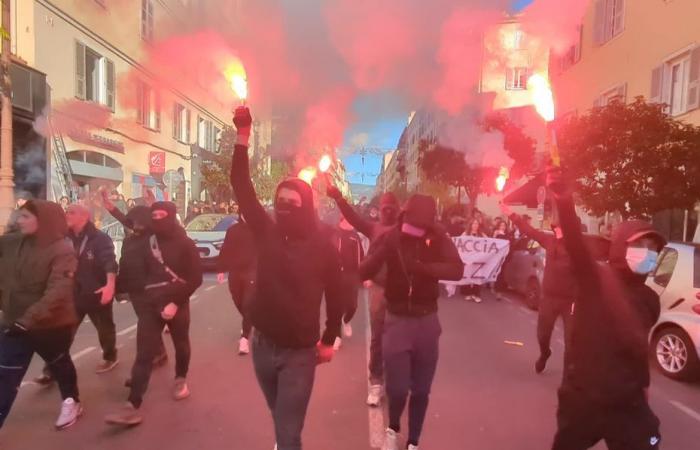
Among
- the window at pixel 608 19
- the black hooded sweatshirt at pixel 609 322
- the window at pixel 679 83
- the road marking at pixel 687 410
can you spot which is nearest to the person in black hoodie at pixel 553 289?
the road marking at pixel 687 410

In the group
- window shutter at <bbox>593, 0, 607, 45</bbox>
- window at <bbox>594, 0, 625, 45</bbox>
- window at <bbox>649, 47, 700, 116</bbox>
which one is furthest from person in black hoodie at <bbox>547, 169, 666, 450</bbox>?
window shutter at <bbox>593, 0, 607, 45</bbox>

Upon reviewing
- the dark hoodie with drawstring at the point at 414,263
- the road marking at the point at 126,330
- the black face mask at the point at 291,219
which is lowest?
the road marking at the point at 126,330

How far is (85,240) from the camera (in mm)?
5387

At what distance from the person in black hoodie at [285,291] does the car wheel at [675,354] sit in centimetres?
492

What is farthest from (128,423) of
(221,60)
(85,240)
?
(221,60)

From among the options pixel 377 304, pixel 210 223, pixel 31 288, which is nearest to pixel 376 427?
pixel 377 304

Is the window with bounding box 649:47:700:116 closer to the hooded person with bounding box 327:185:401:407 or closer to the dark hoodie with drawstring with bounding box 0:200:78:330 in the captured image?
the hooded person with bounding box 327:185:401:407

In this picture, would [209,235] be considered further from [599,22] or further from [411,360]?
[599,22]

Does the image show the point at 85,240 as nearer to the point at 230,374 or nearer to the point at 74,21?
the point at 230,374

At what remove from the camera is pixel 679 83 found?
47.8 ft

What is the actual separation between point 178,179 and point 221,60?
14.1m

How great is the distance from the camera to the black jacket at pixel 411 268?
3.71 meters

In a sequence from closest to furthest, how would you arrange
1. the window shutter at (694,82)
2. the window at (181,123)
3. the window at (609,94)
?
the window shutter at (694,82)
the window at (181,123)
the window at (609,94)

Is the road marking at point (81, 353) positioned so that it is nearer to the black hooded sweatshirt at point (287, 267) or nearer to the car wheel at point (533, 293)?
the black hooded sweatshirt at point (287, 267)
